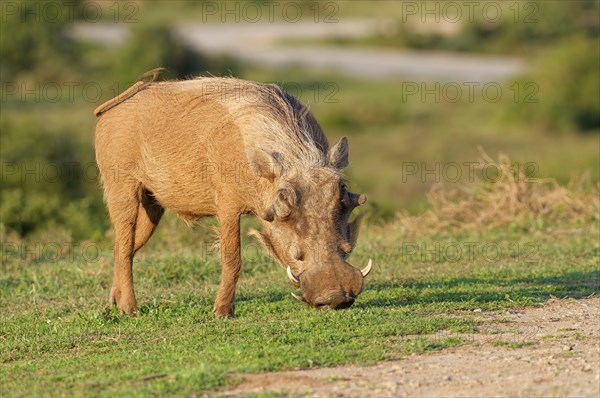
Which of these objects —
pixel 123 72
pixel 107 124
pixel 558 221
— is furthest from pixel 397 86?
pixel 107 124

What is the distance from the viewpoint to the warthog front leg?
29.6 feet

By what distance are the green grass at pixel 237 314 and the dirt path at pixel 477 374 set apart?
0.16 m

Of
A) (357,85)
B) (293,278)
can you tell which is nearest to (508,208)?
(293,278)

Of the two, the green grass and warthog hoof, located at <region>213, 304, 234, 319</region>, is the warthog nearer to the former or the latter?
warthog hoof, located at <region>213, 304, 234, 319</region>

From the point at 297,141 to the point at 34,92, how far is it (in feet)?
78.2

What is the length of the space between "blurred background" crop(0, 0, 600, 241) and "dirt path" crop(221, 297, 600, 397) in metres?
7.49

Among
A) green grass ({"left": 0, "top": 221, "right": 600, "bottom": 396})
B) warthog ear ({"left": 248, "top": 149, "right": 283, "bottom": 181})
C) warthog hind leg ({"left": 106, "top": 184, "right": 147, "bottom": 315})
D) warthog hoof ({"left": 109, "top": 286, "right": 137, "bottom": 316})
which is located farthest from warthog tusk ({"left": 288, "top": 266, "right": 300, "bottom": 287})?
warthog hind leg ({"left": 106, "top": 184, "right": 147, "bottom": 315})

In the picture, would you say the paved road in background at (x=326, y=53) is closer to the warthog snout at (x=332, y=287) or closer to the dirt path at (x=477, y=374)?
the warthog snout at (x=332, y=287)

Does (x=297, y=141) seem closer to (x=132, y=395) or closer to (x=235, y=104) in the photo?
(x=235, y=104)

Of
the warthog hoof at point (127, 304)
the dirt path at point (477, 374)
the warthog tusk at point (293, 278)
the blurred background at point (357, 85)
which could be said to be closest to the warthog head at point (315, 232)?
the warthog tusk at point (293, 278)

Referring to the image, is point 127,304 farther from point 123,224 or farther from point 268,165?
point 268,165

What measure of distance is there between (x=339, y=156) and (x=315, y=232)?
78 cm

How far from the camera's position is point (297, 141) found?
351 inches

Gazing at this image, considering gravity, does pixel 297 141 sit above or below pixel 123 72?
above
